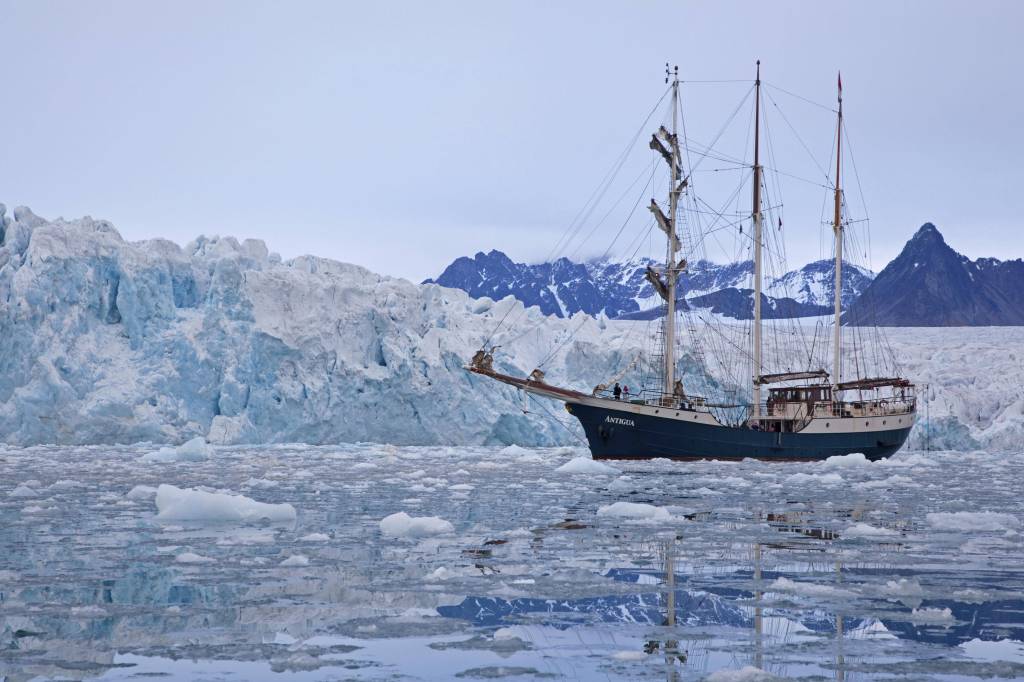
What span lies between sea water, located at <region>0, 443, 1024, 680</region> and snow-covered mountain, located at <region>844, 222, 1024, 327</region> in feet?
491

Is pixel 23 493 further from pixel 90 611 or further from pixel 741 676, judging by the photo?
pixel 741 676

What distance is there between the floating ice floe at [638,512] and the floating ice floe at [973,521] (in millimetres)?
3489

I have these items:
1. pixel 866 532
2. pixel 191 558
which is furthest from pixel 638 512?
pixel 191 558

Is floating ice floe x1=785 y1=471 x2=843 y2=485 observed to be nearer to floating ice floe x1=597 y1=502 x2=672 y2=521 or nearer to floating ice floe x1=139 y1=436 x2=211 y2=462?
floating ice floe x1=597 y1=502 x2=672 y2=521

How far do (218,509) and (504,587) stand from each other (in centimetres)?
673

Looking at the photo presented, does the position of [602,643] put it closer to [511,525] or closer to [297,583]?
[297,583]

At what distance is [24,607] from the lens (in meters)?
7.77

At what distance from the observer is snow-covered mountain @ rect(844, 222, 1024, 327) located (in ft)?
539

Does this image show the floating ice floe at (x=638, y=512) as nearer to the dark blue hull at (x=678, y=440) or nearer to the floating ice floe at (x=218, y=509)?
the floating ice floe at (x=218, y=509)

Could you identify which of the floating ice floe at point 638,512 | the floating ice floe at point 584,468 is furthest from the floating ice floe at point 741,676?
the floating ice floe at point 584,468

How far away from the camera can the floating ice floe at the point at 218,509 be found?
45.9 feet

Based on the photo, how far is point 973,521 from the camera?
44.2 feet

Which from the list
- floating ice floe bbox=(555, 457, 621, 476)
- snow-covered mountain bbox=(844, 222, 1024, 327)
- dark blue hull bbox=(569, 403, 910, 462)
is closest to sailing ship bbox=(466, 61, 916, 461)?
dark blue hull bbox=(569, 403, 910, 462)

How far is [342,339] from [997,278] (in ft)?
→ 567
